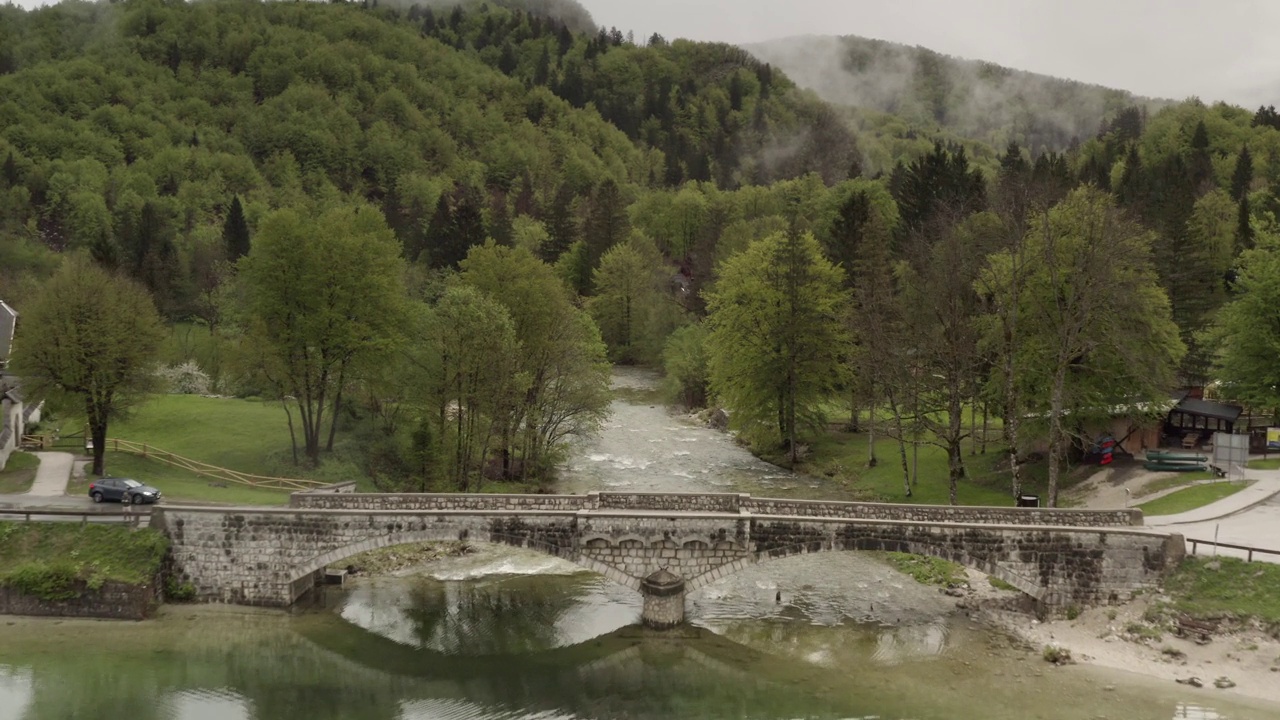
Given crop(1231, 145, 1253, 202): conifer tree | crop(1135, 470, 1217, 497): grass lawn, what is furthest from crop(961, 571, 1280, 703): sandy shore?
crop(1231, 145, 1253, 202): conifer tree

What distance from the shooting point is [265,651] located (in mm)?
29625

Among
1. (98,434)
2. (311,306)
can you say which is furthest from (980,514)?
(98,434)

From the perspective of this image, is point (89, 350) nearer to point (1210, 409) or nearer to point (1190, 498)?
point (1190, 498)

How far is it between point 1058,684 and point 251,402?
171ft

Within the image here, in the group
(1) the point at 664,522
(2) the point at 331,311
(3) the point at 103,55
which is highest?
(3) the point at 103,55

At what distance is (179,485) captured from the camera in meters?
41.5

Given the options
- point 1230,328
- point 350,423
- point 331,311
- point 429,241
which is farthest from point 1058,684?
point 429,241

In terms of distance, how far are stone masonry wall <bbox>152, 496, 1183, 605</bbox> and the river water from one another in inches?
70.0

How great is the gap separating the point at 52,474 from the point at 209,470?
6347 mm

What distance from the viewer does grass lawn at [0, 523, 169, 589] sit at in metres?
30.7

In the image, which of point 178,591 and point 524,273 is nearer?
point 178,591

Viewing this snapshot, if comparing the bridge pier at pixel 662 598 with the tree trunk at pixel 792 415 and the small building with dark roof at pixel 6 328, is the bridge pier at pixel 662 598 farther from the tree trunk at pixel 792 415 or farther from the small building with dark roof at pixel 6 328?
the small building with dark roof at pixel 6 328

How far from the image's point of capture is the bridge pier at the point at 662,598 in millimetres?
30922

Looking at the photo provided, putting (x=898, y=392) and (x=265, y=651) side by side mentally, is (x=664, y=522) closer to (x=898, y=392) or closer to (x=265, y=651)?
(x=265, y=651)
